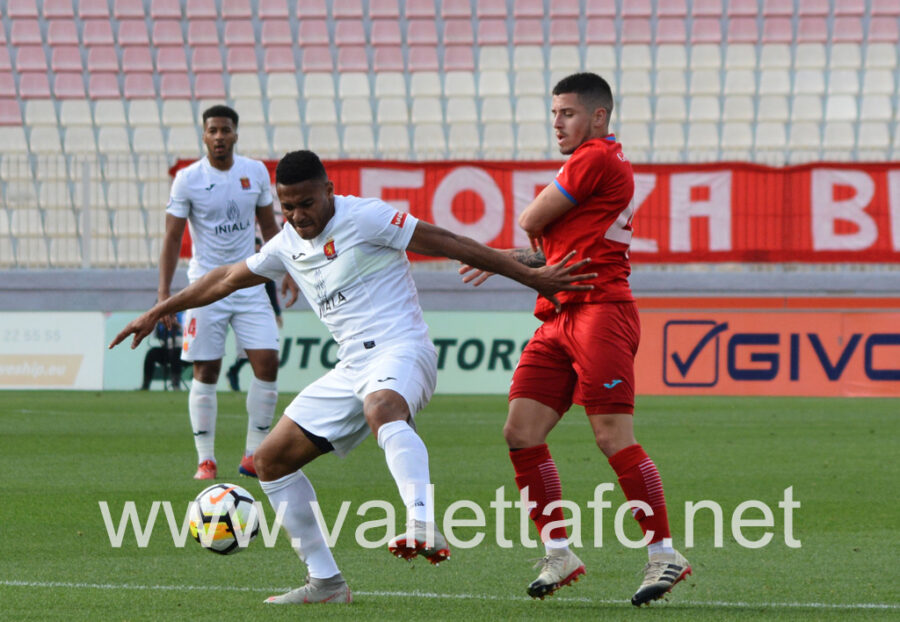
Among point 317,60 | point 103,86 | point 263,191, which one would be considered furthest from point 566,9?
point 263,191

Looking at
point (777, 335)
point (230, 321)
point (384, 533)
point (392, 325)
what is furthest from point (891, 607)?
point (777, 335)

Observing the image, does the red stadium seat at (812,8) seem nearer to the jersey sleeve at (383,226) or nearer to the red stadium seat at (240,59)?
the red stadium seat at (240,59)

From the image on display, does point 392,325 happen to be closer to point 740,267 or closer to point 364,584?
point 364,584

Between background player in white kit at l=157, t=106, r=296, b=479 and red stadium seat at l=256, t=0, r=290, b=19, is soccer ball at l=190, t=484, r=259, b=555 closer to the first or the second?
background player in white kit at l=157, t=106, r=296, b=479

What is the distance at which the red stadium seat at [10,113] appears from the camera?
65.1 ft

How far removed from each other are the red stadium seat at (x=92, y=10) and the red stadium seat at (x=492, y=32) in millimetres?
5607

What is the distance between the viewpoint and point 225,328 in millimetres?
8039

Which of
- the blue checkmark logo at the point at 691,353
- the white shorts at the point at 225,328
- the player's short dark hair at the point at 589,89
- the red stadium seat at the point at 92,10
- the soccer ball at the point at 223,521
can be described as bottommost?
the blue checkmark logo at the point at 691,353

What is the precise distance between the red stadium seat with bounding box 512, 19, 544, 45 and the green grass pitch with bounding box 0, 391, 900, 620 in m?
9.86

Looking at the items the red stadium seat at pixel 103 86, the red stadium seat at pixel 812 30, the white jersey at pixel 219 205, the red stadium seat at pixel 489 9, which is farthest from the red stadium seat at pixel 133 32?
the white jersey at pixel 219 205

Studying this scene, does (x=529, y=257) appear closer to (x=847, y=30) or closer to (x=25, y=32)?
(x=847, y=30)

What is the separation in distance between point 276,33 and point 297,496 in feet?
55.8

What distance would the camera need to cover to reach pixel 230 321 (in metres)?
8.05

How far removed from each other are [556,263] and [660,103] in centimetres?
1557
